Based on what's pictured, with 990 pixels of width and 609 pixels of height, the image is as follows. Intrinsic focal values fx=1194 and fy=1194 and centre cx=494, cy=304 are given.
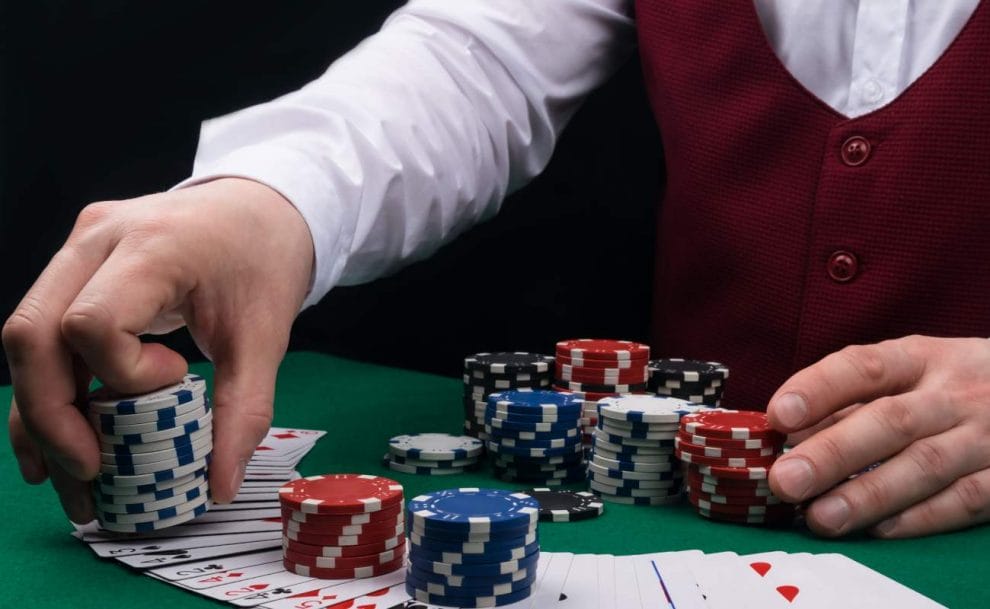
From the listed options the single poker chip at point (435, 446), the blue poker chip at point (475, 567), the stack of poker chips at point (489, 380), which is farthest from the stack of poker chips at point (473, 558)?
the stack of poker chips at point (489, 380)

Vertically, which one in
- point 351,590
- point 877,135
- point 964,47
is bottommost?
point 351,590

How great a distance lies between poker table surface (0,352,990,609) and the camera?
1493 mm

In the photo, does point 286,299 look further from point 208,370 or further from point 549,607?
point 208,370

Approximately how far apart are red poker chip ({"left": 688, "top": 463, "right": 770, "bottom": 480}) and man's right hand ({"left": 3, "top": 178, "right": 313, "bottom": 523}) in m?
0.67

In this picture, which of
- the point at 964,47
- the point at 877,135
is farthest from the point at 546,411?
the point at 964,47

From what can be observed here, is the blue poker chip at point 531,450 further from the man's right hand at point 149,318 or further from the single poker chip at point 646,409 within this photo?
the man's right hand at point 149,318

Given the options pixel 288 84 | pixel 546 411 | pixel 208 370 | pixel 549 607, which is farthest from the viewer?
pixel 288 84

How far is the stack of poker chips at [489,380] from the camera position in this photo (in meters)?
2.32

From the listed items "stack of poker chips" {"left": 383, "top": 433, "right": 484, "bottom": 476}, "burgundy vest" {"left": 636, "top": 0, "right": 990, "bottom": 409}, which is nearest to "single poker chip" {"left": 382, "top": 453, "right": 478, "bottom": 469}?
"stack of poker chips" {"left": 383, "top": 433, "right": 484, "bottom": 476}

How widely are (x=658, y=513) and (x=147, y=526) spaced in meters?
0.78

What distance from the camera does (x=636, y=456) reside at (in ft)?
6.29

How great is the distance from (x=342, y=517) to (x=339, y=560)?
0.06m

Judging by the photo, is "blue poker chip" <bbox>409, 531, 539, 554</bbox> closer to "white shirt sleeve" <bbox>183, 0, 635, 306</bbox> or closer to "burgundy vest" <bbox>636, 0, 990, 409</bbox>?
"white shirt sleeve" <bbox>183, 0, 635, 306</bbox>

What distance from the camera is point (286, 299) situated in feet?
5.93
